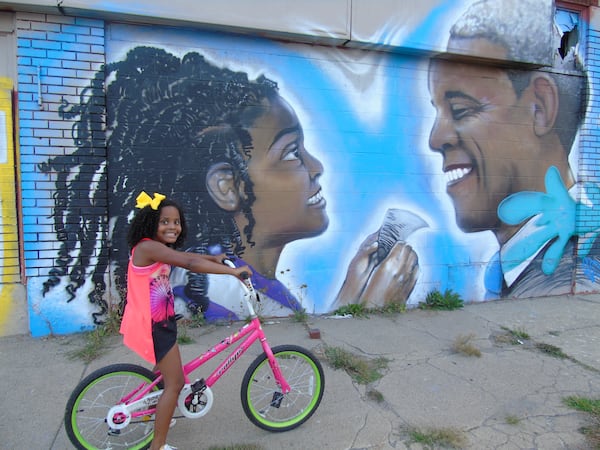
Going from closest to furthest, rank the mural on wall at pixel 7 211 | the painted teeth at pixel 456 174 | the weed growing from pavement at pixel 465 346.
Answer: the weed growing from pavement at pixel 465 346, the mural on wall at pixel 7 211, the painted teeth at pixel 456 174

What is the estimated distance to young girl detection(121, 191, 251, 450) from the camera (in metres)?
2.17

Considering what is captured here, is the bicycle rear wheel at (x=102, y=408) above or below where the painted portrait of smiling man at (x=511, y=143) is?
below

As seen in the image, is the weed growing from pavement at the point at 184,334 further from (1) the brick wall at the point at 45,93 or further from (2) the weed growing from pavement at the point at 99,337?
(1) the brick wall at the point at 45,93

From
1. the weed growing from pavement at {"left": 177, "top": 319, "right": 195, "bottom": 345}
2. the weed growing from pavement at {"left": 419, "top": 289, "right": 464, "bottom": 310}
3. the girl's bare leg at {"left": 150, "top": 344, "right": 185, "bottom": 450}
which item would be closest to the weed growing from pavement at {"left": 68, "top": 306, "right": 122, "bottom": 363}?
the weed growing from pavement at {"left": 177, "top": 319, "right": 195, "bottom": 345}

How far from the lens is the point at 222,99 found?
4.46 metres

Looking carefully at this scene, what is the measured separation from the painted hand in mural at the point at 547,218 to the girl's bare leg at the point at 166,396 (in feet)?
16.2

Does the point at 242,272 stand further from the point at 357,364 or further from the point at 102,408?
the point at 357,364

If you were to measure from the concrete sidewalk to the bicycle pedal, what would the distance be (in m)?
0.21

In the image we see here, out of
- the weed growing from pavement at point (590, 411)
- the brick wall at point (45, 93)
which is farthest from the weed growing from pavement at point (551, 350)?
the brick wall at point (45, 93)

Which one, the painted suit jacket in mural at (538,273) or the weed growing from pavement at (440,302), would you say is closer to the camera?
the weed growing from pavement at (440,302)

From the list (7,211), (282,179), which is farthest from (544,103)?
(7,211)

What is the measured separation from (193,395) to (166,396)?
0.19 metres

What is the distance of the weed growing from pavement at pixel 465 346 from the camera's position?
383cm

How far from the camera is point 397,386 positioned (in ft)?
10.6
